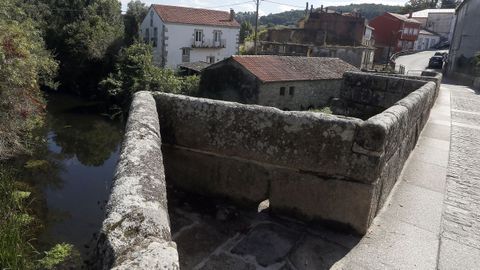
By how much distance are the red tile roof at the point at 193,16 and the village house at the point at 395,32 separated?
2882 centimetres

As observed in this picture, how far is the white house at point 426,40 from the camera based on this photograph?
65125 millimetres

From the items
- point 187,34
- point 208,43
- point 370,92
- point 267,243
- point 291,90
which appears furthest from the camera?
→ point 208,43

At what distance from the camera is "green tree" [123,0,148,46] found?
32150 millimetres

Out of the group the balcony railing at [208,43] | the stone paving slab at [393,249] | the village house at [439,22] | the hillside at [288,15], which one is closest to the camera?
the stone paving slab at [393,249]

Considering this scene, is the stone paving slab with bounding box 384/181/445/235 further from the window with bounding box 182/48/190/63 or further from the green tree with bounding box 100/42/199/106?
the window with bounding box 182/48/190/63

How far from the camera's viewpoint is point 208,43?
4000cm

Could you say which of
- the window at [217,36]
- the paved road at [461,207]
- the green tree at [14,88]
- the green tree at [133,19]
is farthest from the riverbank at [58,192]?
the window at [217,36]

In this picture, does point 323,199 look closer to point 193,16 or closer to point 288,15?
point 193,16

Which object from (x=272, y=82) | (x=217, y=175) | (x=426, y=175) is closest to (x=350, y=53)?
(x=272, y=82)

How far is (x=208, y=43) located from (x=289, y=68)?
52.1 feet

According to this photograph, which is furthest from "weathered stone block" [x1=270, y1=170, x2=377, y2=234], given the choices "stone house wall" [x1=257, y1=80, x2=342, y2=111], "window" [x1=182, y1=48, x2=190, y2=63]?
"window" [x1=182, y1=48, x2=190, y2=63]

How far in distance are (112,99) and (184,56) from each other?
13.8 metres

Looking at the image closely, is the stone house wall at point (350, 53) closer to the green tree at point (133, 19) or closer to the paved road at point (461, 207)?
the green tree at point (133, 19)

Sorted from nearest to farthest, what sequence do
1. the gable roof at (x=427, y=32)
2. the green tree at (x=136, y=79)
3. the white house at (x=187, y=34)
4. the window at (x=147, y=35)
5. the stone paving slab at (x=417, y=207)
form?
1. the stone paving slab at (x=417, y=207)
2. the green tree at (x=136, y=79)
3. the white house at (x=187, y=34)
4. the window at (x=147, y=35)
5. the gable roof at (x=427, y=32)
